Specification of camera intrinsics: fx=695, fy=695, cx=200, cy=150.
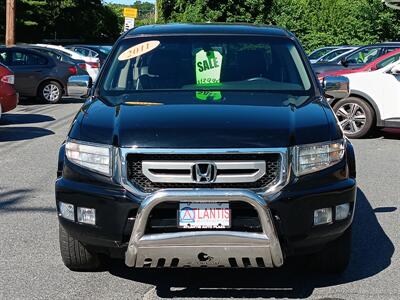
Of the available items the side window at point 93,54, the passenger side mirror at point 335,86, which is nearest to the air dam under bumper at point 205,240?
the passenger side mirror at point 335,86

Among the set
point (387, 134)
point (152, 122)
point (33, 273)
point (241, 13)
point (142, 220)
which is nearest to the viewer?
point (142, 220)

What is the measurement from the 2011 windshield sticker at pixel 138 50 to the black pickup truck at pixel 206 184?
941 millimetres

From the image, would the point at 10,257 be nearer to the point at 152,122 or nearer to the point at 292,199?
the point at 152,122

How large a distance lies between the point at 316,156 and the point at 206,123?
0.72 meters

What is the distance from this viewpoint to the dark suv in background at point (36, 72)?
18141mm

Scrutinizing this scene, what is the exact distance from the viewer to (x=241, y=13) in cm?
3788

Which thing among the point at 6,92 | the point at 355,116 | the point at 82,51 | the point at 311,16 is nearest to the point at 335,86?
the point at 355,116

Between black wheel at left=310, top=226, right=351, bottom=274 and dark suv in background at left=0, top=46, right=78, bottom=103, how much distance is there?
1448 cm

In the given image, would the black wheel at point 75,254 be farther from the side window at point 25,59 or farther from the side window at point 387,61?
the side window at point 25,59

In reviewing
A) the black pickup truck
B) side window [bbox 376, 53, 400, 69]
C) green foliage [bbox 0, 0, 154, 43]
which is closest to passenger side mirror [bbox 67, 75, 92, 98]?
the black pickup truck

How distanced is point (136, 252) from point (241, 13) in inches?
1368

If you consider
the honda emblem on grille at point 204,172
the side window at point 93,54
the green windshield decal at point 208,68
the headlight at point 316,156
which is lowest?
the side window at point 93,54

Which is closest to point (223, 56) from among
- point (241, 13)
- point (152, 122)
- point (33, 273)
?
point (152, 122)

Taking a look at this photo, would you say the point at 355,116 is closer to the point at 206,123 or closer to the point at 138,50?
the point at 138,50
